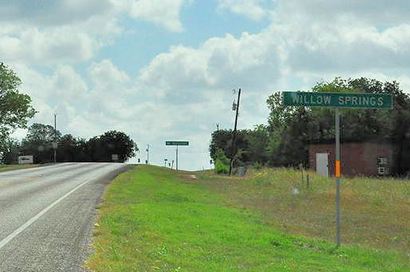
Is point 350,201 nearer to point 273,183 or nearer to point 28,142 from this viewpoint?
point 273,183

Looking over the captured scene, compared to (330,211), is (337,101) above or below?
above

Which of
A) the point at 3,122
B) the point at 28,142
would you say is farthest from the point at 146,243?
the point at 28,142

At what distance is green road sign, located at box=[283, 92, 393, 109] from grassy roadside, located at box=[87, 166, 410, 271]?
3051mm

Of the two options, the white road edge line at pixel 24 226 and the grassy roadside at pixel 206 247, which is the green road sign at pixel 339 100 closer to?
the grassy roadside at pixel 206 247

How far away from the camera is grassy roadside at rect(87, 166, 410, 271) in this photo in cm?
1057

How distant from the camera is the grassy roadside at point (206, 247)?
10.6m

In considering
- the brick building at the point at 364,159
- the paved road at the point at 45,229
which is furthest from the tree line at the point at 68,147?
the paved road at the point at 45,229

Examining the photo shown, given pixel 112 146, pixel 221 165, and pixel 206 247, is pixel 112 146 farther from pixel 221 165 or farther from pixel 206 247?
pixel 206 247

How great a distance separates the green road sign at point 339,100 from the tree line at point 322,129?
41.4m

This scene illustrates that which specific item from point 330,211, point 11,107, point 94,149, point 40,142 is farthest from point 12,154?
point 330,211

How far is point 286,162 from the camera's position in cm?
9456

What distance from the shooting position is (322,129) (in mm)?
91625

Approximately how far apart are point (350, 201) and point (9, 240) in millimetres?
18868

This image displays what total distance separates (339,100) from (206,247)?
396 cm
